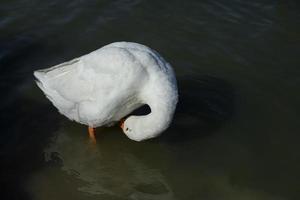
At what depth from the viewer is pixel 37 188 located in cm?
670

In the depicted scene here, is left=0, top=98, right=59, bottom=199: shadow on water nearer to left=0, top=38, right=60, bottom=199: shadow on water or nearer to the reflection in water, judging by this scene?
left=0, top=38, right=60, bottom=199: shadow on water

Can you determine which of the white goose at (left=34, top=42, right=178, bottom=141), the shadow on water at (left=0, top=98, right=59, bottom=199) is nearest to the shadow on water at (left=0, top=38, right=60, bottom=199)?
the shadow on water at (left=0, top=98, right=59, bottom=199)

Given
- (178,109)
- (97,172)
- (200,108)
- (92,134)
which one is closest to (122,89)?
(92,134)

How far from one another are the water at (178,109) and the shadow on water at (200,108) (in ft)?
0.06

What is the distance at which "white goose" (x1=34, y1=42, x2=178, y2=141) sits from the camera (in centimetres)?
614

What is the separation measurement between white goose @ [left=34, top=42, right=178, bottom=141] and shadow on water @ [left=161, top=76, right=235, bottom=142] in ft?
4.04

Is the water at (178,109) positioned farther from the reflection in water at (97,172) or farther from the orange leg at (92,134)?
the orange leg at (92,134)

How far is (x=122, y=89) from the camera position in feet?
20.6

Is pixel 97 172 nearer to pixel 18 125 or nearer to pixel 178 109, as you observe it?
pixel 18 125

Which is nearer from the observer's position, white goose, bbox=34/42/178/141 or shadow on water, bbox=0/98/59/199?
white goose, bbox=34/42/178/141

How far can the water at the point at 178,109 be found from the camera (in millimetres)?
6906

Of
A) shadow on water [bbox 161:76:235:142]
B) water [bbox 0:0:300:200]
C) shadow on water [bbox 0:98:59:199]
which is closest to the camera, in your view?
shadow on water [bbox 0:98:59:199]

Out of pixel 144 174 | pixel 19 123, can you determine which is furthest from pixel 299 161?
pixel 19 123

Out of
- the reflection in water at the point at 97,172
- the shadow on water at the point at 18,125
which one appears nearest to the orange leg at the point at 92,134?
the reflection in water at the point at 97,172
